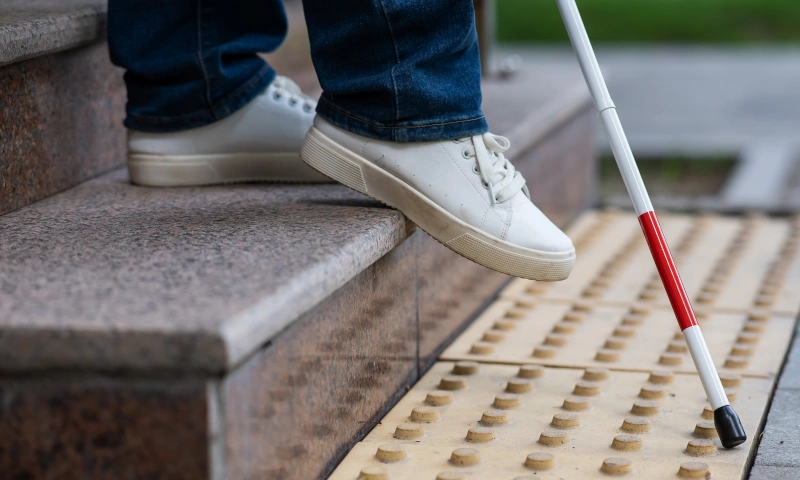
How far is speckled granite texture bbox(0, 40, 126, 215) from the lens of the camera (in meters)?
2.03

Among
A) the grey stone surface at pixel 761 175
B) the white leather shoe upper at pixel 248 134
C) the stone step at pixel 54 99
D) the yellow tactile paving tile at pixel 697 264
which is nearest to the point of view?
the stone step at pixel 54 99

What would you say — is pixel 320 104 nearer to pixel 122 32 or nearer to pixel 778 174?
pixel 122 32

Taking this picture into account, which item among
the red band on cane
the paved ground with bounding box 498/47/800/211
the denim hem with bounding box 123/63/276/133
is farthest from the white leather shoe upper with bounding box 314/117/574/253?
the paved ground with bounding box 498/47/800/211

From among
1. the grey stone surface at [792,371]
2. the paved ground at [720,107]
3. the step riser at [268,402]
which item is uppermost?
the step riser at [268,402]

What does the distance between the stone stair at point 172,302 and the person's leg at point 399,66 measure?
0.18 meters

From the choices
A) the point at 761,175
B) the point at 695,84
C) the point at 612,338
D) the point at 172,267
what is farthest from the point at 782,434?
the point at 695,84

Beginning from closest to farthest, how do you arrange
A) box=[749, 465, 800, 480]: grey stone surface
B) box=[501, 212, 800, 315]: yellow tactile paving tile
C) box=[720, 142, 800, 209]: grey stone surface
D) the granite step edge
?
the granite step edge → box=[749, 465, 800, 480]: grey stone surface → box=[501, 212, 800, 315]: yellow tactile paving tile → box=[720, 142, 800, 209]: grey stone surface

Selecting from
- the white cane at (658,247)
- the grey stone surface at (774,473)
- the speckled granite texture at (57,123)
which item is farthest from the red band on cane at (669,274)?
the speckled granite texture at (57,123)

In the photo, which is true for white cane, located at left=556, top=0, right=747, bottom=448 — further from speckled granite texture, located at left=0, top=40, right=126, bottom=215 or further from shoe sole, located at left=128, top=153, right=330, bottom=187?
speckled granite texture, located at left=0, top=40, right=126, bottom=215

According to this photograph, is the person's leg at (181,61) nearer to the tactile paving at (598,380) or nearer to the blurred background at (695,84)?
the tactile paving at (598,380)

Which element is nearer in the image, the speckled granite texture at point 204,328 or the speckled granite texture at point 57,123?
the speckled granite texture at point 204,328

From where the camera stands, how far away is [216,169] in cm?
226

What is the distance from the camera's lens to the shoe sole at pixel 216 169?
2.23 meters

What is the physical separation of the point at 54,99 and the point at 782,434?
157 centimetres
